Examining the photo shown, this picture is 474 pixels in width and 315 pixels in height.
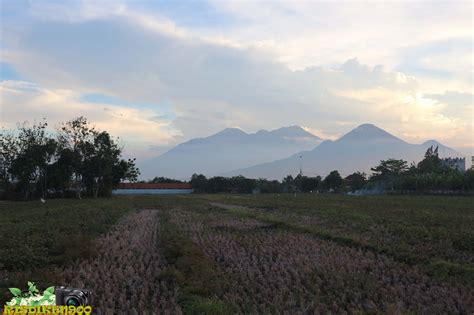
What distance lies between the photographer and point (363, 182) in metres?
123

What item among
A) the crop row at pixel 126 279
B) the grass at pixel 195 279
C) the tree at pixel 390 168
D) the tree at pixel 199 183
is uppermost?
the tree at pixel 390 168

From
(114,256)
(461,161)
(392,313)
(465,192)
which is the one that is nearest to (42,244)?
(114,256)

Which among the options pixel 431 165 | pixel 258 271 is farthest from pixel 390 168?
pixel 258 271

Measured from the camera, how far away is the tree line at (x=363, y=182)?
88.7 metres

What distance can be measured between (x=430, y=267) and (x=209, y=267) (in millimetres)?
4534

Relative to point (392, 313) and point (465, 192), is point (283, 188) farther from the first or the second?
point (392, 313)

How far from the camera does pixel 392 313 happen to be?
5801 millimetres

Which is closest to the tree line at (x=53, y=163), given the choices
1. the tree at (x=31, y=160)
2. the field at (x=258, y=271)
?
the tree at (x=31, y=160)

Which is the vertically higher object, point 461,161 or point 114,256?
point 461,161

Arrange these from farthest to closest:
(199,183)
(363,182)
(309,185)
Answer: (363,182) < (309,185) < (199,183)

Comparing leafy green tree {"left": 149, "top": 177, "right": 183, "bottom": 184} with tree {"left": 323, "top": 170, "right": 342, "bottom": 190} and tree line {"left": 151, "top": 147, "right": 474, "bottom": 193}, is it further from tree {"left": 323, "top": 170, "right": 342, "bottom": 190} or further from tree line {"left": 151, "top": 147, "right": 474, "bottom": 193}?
tree {"left": 323, "top": 170, "right": 342, "bottom": 190}

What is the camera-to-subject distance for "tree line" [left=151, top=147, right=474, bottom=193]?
88.7 m

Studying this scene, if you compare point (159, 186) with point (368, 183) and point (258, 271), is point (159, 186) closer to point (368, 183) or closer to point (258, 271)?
point (368, 183)

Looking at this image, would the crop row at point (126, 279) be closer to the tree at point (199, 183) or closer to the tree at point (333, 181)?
the tree at point (199, 183)
